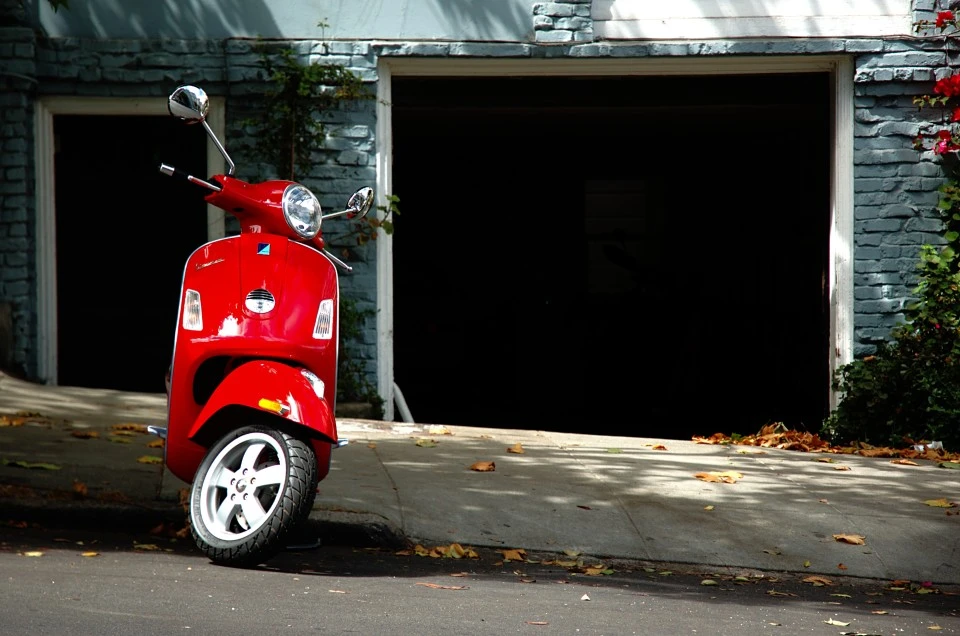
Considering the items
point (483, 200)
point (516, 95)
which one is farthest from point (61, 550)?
point (483, 200)

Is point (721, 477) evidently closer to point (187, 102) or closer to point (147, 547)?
point (147, 547)

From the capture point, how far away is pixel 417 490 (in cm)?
565

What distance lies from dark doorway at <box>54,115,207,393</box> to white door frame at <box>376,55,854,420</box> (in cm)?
336

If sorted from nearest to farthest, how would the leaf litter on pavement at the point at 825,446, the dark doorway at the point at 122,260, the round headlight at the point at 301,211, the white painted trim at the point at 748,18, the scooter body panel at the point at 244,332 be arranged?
the scooter body panel at the point at 244,332
the round headlight at the point at 301,211
the leaf litter on pavement at the point at 825,446
the white painted trim at the point at 748,18
the dark doorway at the point at 122,260

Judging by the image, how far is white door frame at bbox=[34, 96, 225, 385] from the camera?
27.8 ft

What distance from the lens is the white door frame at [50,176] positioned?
8.46m

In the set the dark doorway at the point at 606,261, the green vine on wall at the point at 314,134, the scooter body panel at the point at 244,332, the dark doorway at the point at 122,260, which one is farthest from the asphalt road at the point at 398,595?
→ the dark doorway at the point at 606,261

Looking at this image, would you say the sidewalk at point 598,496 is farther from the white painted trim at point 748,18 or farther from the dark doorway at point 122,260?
the dark doorway at point 122,260

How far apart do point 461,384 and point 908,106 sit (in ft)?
23.9

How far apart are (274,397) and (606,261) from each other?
11.6 m

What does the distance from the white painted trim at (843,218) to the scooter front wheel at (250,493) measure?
5.22 meters

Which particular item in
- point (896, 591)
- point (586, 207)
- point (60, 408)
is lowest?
point (896, 591)

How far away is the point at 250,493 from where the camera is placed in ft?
13.8

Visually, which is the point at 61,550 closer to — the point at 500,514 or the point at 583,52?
the point at 500,514
